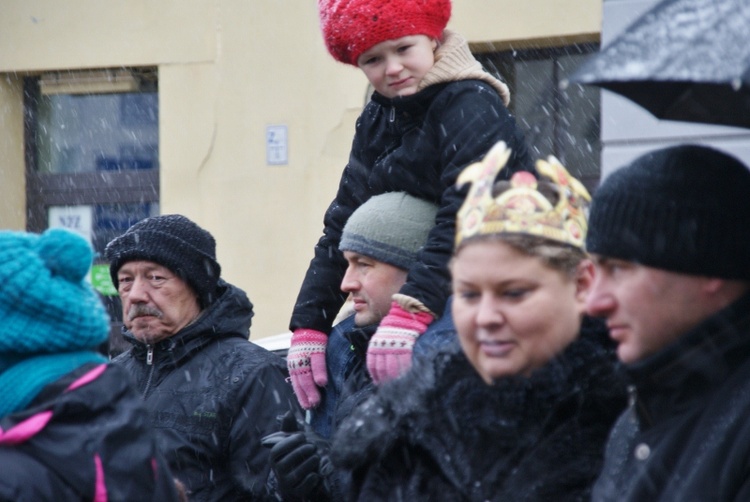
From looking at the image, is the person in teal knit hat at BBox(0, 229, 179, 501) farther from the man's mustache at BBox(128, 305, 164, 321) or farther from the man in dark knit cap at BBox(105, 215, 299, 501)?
the man's mustache at BBox(128, 305, 164, 321)

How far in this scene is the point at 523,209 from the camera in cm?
250

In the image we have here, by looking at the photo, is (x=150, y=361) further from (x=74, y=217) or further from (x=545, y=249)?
(x=74, y=217)

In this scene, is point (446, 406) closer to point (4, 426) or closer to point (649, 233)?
point (649, 233)

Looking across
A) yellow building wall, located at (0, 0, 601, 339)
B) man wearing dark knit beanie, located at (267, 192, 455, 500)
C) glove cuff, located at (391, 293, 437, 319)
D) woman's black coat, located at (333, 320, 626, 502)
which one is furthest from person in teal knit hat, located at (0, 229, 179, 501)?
yellow building wall, located at (0, 0, 601, 339)

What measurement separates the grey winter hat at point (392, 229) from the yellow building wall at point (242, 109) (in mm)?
4669

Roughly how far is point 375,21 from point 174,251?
1197 millimetres

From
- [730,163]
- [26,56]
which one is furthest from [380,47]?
[26,56]

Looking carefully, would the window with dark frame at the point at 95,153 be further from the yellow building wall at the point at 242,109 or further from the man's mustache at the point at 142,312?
the man's mustache at the point at 142,312

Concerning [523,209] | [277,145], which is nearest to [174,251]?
[523,209]

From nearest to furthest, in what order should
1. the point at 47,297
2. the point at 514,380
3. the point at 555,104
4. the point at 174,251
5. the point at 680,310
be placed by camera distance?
the point at 680,310, the point at 514,380, the point at 47,297, the point at 174,251, the point at 555,104

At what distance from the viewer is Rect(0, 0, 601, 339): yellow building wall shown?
8.20 meters

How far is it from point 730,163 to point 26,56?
7.71m

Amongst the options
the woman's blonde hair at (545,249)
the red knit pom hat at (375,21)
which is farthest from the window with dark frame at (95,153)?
the woman's blonde hair at (545,249)

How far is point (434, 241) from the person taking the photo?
3.15m
